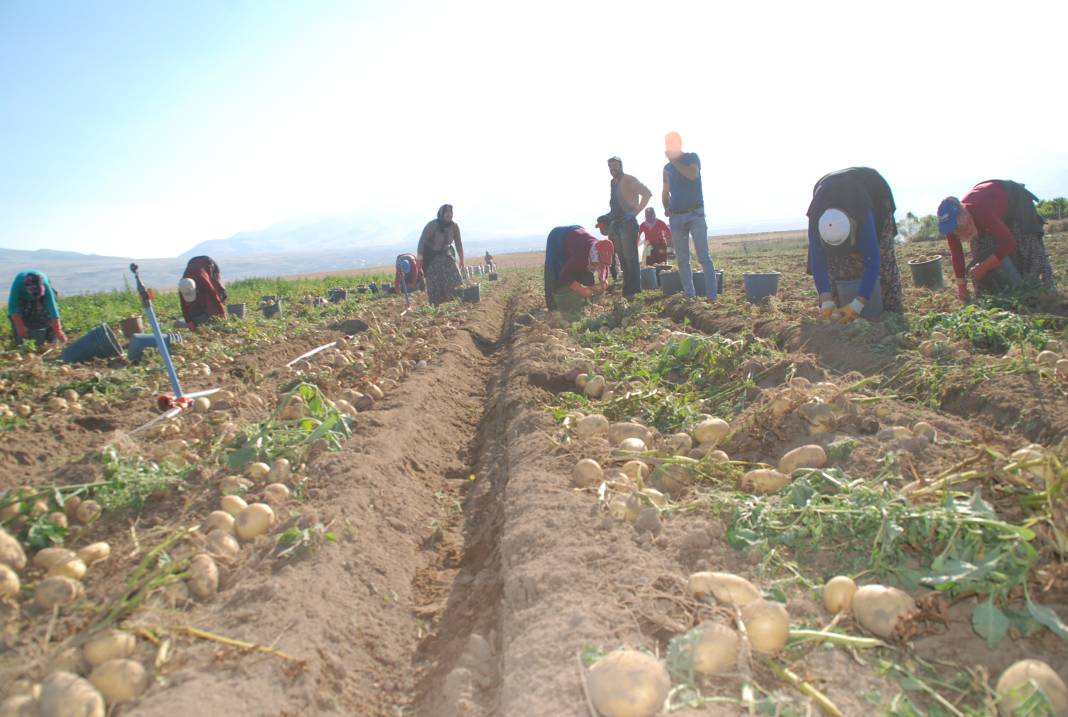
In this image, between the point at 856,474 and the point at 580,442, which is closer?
the point at 856,474

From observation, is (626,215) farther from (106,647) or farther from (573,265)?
(106,647)

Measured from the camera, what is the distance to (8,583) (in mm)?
2150

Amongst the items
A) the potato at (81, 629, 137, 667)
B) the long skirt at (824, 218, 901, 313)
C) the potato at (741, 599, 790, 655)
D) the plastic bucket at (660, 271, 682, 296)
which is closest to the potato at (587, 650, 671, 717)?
Result: the potato at (741, 599, 790, 655)

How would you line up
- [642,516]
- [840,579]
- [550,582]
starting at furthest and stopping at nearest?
[642,516], [550,582], [840,579]

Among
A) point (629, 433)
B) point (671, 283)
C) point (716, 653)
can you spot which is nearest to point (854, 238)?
point (629, 433)

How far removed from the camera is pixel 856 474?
2.68m

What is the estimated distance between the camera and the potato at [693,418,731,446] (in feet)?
10.7

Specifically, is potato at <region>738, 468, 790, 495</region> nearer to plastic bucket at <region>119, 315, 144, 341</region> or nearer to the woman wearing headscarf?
the woman wearing headscarf

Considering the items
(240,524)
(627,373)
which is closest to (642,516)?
(240,524)

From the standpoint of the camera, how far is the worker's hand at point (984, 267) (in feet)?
18.3

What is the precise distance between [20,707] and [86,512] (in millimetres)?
1247

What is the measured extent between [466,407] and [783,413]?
281 centimetres

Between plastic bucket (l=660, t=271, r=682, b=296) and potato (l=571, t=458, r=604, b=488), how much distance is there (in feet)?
21.4

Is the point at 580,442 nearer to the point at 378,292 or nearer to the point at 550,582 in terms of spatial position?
the point at 550,582
